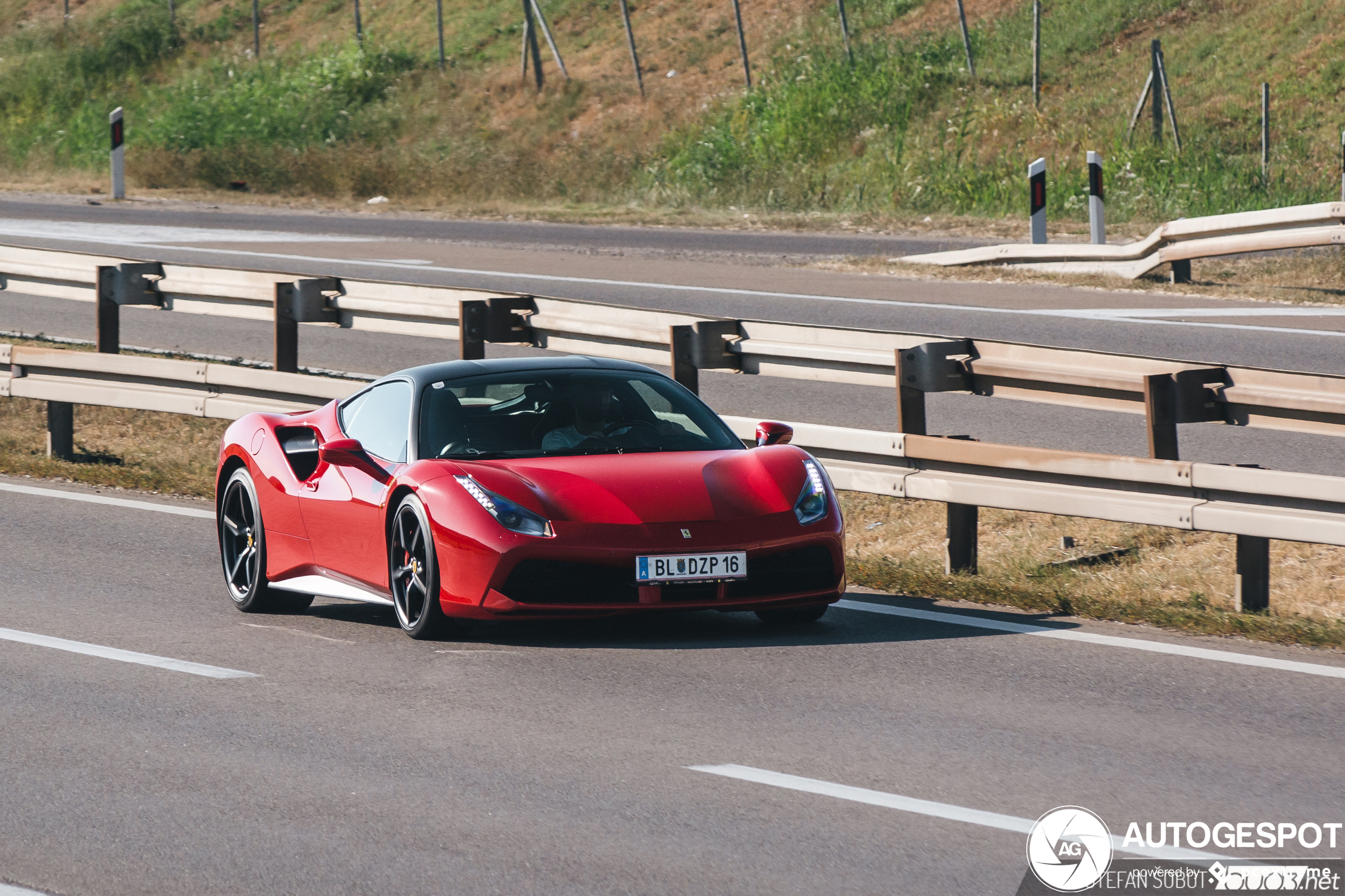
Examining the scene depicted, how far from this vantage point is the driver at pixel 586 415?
865 cm

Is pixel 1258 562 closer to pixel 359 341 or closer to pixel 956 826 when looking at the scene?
pixel 956 826

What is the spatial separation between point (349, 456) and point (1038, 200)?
15089mm

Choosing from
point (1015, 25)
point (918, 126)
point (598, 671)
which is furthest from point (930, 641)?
point (1015, 25)

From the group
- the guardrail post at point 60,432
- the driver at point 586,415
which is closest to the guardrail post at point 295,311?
the guardrail post at point 60,432

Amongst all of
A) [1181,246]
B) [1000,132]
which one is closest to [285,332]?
[1181,246]

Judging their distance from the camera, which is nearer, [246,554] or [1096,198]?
[246,554]

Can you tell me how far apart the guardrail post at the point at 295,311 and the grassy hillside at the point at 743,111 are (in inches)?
646

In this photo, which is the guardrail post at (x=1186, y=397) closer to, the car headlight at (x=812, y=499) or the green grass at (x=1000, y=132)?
the car headlight at (x=812, y=499)

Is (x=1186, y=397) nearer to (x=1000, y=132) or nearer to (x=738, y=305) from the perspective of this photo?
(x=738, y=305)

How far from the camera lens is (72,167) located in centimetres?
4356

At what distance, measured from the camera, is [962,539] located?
984 cm

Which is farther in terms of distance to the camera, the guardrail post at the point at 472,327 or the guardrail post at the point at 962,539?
the guardrail post at the point at 472,327

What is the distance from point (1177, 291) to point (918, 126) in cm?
1528

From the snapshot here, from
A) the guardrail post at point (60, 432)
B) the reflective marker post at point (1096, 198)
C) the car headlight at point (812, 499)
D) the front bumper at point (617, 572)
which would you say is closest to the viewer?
the front bumper at point (617, 572)
